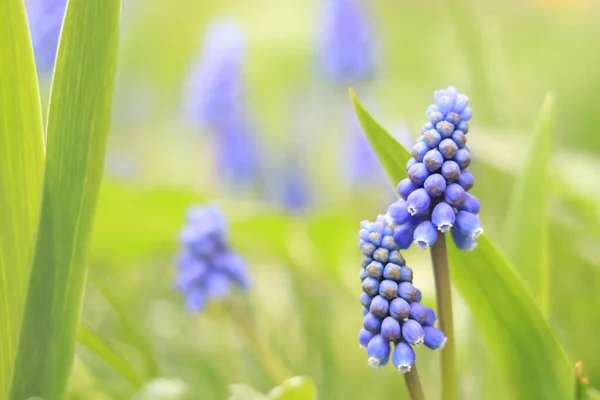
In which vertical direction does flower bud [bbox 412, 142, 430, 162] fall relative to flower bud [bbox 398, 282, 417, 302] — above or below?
above

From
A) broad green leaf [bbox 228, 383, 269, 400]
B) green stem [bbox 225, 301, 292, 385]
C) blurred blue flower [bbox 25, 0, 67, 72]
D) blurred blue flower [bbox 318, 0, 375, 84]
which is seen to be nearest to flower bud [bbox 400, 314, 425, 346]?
broad green leaf [bbox 228, 383, 269, 400]

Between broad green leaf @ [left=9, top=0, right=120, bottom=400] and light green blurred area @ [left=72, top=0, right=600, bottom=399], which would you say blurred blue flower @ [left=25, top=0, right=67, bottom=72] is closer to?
light green blurred area @ [left=72, top=0, right=600, bottom=399]

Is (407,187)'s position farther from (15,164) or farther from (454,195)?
(15,164)

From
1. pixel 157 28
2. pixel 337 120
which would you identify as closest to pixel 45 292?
pixel 337 120

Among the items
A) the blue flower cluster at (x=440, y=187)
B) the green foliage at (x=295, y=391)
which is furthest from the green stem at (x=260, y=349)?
the blue flower cluster at (x=440, y=187)

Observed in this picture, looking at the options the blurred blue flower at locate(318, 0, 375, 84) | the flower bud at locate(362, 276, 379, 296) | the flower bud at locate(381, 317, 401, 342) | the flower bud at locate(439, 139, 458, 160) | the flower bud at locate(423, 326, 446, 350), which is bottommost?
the flower bud at locate(423, 326, 446, 350)

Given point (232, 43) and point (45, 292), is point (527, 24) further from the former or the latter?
point (45, 292)

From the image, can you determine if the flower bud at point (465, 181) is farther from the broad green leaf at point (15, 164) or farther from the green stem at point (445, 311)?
the broad green leaf at point (15, 164)
